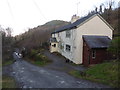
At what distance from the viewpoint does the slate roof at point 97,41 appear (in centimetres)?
2099

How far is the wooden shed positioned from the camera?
20812 millimetres

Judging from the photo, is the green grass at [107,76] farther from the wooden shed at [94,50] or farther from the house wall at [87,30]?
the house wall at [87,30]

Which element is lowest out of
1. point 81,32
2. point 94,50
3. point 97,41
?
point 94,50

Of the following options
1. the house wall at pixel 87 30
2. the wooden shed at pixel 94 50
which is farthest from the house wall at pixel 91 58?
the house wall at pixel 87 30

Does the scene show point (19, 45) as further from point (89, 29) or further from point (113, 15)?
point (113, 15)

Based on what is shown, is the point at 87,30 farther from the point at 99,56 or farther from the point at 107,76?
the point at 107,76

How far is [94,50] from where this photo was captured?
20.9 m

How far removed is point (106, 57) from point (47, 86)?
13.5 meters

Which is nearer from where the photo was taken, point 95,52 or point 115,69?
point 115,69

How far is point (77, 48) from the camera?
2308 centimetres

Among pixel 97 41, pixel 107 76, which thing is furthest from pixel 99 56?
pixel 107 76

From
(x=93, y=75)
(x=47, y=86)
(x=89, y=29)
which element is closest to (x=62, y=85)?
(x=47, y=86)

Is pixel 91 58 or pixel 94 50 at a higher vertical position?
pixel 94 50

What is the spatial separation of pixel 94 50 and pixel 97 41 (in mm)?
2243
